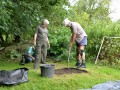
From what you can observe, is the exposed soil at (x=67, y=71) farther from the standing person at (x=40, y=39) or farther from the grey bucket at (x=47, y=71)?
the standing person at (x=40, y=39)

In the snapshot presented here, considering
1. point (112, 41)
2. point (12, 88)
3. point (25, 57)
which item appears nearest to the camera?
point (12, 88)

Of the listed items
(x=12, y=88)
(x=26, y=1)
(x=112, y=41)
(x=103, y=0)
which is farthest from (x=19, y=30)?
(x=103, y=0)

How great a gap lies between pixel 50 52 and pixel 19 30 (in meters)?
1.42

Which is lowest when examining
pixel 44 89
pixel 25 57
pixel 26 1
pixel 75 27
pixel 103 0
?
pixel 44 89

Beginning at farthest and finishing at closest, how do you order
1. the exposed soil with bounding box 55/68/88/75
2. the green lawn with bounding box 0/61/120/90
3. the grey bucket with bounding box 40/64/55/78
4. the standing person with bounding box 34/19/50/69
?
the standing person with bounding box 34/19/50/69, the exposed soil with bounding box 55/68/88/75, the grey bucket with bounding box 40/64/55/78, the green lawn with bounding box 0/61/120/90

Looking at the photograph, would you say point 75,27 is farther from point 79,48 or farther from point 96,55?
point 96,55

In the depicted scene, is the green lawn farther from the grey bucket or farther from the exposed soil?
the exposed soil

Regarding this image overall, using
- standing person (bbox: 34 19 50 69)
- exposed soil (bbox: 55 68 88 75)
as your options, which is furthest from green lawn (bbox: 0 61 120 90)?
standing person (bbox: 34 19 50 69)

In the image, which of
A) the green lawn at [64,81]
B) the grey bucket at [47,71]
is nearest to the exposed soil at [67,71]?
the green lawn at [64,81]

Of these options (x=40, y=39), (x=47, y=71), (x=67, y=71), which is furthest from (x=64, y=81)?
(x=40, y=39)

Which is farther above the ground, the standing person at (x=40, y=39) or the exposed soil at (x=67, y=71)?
the standing person at (x=40, y=39)

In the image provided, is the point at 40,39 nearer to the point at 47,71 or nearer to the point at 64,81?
the point at 47,71

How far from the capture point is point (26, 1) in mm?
9734

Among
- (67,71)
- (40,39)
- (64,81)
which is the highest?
(40,39)
